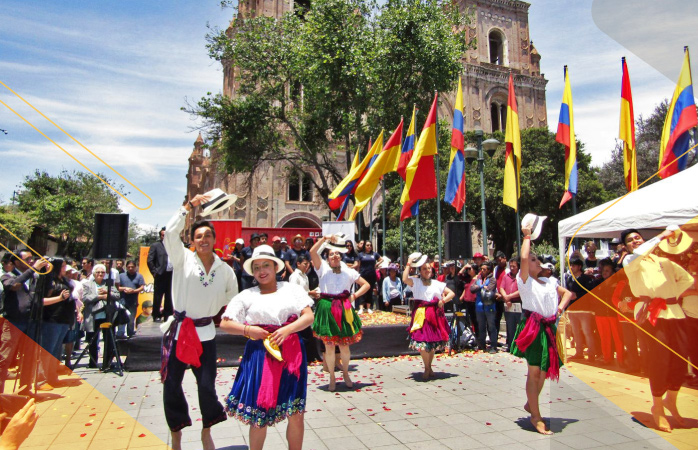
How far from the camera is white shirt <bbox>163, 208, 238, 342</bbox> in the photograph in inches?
157

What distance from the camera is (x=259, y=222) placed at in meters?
32.6

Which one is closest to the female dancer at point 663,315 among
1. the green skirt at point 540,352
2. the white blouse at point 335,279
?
the green skirt at point 540,352

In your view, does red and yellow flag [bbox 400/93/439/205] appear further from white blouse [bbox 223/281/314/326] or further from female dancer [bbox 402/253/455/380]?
white blouse [bbox 223/281/314/326]

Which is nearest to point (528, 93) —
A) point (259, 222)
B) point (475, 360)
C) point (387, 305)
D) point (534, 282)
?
point (259, 222)

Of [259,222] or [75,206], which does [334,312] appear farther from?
[75,206]

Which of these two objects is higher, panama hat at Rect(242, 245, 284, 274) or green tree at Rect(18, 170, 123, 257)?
green tree at Rect(18, 170, 123, 257)

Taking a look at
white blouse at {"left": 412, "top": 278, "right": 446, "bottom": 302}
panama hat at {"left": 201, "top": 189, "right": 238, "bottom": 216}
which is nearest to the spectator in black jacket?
panama hat at {"left": 201, "top": 189, "right": 238, "bottom": 216}

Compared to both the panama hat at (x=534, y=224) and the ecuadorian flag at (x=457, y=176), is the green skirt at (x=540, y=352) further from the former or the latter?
the ecuadorian flag at (x=457, y=176)

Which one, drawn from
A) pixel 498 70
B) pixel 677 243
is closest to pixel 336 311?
pixel 677 243

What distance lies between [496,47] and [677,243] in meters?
46.9

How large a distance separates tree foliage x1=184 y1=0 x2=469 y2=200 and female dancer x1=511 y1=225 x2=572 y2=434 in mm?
14392

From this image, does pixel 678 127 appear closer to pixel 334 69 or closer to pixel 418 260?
pixel 418 260

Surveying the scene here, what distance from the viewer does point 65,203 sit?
1529 inches

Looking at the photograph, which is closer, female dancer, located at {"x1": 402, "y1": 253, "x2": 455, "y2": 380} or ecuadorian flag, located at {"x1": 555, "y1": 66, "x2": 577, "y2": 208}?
female dancer, located at {"x1": 402, "y1": 253, "x2": 455, "y2": 380}
